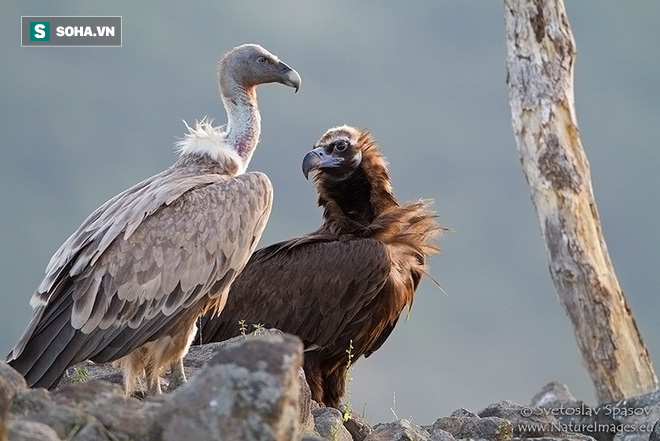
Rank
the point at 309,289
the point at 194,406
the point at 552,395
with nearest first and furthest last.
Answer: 1. the point at 194,406
2. the point at 309,289
3. the point at 552,395

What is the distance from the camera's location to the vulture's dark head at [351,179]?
9.29 m

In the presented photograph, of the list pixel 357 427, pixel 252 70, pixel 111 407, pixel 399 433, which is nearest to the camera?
pixel 111 407

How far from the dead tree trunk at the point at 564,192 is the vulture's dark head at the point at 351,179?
3.72 m

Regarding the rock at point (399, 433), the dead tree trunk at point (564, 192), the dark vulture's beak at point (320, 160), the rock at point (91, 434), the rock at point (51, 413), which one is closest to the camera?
the rock at point (91, 434)

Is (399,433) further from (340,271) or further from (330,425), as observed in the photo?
(340,271)

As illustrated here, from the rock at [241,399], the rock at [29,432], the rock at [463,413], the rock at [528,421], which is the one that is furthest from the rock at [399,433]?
the rock at [29,432]

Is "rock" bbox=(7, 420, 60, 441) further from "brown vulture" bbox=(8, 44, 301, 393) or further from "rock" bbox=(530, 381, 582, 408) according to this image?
"rock" bbox=(530, 381, 582, 408)

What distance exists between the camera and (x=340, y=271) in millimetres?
8664

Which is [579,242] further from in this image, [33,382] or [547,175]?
[33,382]

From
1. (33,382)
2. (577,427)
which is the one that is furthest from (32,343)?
(577,427)

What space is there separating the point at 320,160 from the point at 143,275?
2570 millimetres

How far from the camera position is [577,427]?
9.53 meters

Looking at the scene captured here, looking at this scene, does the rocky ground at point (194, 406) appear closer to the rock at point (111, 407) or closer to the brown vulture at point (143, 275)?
the rock at point (111, 407)

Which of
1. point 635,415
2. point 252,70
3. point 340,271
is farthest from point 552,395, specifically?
point 252,70
